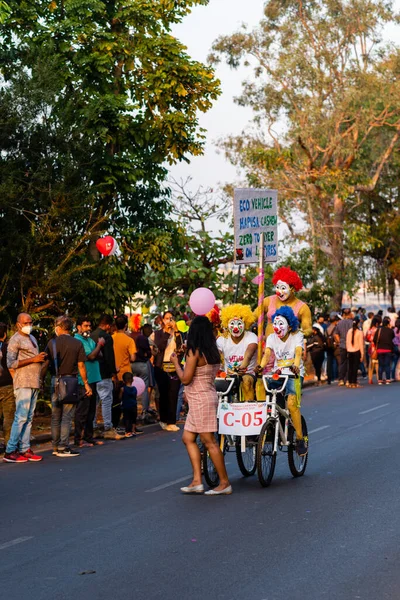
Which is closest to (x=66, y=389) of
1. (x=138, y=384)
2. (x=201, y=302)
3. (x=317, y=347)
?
(x=138, y=384)

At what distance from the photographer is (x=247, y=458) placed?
1208 centimetres

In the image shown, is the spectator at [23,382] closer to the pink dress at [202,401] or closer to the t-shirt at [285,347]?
the t-shirt at [285,347]

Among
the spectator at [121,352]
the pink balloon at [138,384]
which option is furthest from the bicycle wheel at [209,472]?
the spectator at [121,352]

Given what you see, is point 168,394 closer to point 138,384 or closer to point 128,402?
point 138,384

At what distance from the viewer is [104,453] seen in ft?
49.4

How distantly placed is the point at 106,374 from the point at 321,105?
32607 millimetres

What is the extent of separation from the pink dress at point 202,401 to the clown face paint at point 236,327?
1.31 meters

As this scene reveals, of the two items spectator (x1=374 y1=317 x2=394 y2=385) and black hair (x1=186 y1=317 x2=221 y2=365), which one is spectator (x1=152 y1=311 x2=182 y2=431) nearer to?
black hair (x1=186 y1=317 x2=221 y2=365)

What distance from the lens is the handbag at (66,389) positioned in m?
14.7

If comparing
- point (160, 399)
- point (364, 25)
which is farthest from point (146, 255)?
point (364, 25)

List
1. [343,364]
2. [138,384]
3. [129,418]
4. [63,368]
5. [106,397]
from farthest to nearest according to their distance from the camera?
[343,364] < [138,384] < [129,418] < [106,397] < [63,368]

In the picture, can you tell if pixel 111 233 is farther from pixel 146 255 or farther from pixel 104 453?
pixel 104 453

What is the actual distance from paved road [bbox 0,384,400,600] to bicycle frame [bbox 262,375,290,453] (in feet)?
1.48

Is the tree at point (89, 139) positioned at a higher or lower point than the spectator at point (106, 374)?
higher
